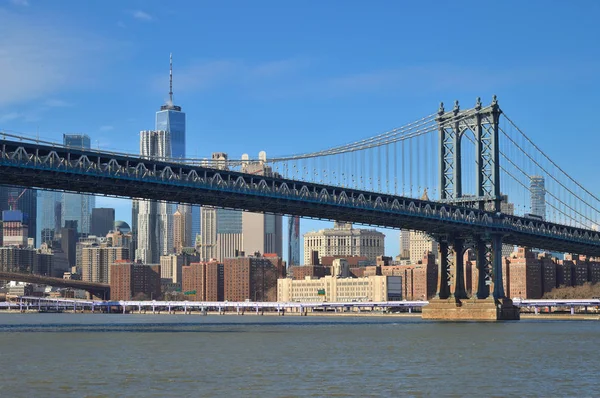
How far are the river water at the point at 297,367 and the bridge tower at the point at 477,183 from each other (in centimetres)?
3883

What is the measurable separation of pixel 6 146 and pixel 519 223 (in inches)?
2295

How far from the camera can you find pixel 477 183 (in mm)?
110125

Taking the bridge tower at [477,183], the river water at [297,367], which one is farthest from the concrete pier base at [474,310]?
the river water at [297,367]

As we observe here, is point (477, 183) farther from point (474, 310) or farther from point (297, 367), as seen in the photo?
point (297, 367)

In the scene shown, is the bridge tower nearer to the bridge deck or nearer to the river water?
the bridge deck

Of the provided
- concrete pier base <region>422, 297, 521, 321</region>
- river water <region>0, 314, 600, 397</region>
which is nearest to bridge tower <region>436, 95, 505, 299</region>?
concrete pier base <region>422, 297, 521, 321</region>

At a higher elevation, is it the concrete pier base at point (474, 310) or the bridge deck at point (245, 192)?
the bridge deck at point (245, 192)

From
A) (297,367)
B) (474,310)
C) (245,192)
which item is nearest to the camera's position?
(297,367)

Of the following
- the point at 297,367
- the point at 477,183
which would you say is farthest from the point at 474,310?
the point at 297,367

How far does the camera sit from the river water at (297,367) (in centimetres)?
3888

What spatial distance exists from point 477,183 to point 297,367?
215ft

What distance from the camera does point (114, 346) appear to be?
6334 cm

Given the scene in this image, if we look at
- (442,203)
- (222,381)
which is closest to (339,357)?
(222,381)

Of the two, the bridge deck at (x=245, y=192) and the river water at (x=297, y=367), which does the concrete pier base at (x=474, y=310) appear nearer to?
the bridge deck at (x=245, y=192)
